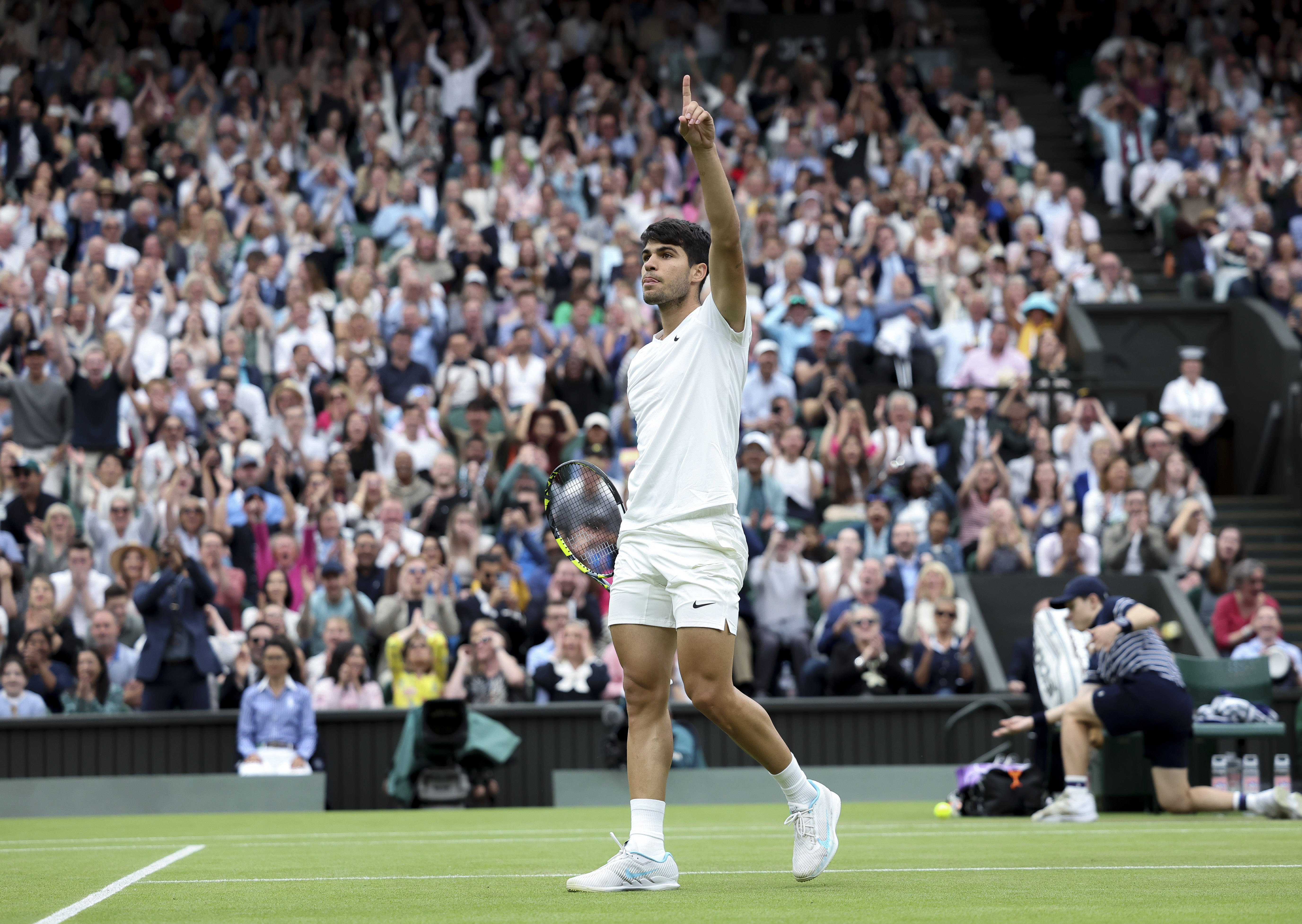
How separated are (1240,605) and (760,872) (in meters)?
9.77

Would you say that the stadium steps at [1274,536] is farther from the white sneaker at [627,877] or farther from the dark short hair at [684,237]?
the white sneaker at [627,877]

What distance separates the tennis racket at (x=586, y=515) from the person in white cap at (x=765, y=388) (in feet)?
31.8

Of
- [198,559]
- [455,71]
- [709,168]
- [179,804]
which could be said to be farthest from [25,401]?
[709,168]

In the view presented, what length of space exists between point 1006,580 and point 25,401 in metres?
8.92

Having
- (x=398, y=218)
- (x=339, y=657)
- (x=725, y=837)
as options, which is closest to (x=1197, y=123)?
(x=398, y=218)

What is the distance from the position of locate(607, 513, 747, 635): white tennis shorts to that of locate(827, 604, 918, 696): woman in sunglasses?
27.4 feet

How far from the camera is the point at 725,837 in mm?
8805

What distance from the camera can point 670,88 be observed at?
2209cm

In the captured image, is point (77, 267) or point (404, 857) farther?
point (77, 267)

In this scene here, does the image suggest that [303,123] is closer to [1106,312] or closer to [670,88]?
[670,88]

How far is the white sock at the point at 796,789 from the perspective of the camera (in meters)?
5.71

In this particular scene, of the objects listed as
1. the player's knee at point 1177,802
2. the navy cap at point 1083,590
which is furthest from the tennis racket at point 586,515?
the player's knee at point 1177,802

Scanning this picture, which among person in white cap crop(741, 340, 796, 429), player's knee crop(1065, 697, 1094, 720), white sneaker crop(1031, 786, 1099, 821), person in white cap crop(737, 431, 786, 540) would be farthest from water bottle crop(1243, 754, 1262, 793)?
person in white cap crop(741, 340, 796, 429)

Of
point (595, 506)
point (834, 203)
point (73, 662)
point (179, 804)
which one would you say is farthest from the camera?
point (834, 203)
